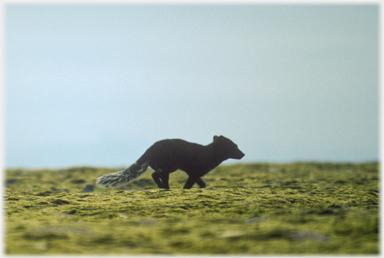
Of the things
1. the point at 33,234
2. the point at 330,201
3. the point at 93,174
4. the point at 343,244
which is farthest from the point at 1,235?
the point at 93,174

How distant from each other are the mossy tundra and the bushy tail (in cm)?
113

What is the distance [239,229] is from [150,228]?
1331 millimetres

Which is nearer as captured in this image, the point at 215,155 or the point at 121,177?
the point at 121,177

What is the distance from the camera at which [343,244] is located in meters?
5.69

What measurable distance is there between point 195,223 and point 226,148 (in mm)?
6444

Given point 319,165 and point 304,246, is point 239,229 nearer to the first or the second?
point 304,246

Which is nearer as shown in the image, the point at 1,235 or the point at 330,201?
the point at 1,235

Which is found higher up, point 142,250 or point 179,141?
point 179,141

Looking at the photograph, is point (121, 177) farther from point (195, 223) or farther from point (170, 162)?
point (195, 223)

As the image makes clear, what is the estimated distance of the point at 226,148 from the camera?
527 inches

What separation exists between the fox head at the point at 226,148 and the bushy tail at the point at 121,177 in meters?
2.16

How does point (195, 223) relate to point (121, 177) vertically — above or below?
below

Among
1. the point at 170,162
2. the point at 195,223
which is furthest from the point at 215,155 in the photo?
the point at 195,223

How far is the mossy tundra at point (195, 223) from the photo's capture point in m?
5.68
